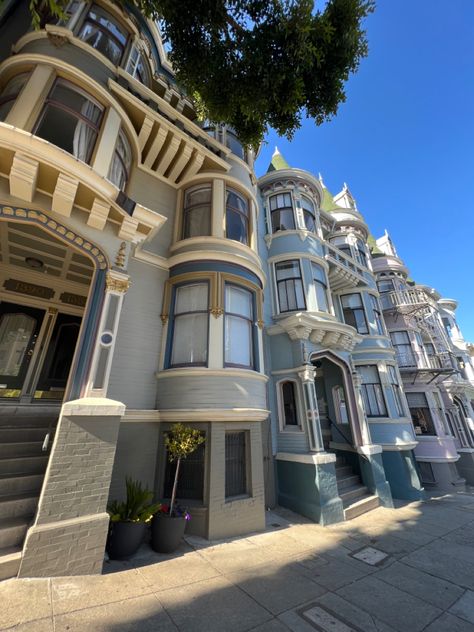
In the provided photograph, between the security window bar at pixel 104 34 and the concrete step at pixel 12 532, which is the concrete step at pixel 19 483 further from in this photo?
the security window bar at pixel 104 34

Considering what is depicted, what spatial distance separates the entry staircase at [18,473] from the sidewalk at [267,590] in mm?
525

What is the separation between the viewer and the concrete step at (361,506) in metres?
8.15

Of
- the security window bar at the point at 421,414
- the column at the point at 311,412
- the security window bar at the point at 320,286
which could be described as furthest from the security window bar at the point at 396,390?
the column at the point at 311,412

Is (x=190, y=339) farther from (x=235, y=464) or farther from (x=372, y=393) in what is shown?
(x=372, y=393)

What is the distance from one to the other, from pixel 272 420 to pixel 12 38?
14.5 meters

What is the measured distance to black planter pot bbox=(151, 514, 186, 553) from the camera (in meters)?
4.94

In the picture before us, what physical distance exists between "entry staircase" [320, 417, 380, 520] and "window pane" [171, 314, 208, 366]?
644 centimetres

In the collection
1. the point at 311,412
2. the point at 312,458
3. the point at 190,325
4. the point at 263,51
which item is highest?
the point at 263,51

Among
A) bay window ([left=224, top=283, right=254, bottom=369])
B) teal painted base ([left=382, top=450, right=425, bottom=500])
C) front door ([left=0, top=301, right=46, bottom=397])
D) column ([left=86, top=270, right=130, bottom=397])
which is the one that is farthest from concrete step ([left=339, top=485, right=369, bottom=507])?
front door ([left=0, top=301, right=46, bottom=397])

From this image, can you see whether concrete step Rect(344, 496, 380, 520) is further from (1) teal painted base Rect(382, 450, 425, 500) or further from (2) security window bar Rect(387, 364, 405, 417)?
(2) security window bar Rect(387, 364, 405, 417)

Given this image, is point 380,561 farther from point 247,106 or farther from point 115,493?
point 247,106

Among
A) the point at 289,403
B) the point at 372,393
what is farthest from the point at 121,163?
the point at 372,393

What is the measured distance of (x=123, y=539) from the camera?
4617 mm

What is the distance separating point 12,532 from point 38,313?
5861mm
